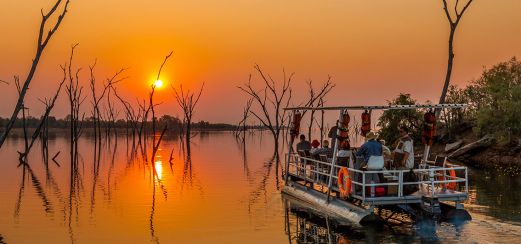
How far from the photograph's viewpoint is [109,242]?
1684 cm

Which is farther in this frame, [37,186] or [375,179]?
[37,186]

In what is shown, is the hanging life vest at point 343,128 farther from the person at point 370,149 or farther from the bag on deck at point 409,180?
the bag on deck at point 409,180

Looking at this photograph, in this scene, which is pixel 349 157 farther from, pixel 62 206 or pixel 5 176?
pixel 5 176

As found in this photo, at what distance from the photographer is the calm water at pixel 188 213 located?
56.3 feet

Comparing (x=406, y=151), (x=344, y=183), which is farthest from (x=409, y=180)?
(x=344, y=183)

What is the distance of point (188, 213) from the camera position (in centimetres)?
2183

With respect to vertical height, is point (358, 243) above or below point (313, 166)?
below

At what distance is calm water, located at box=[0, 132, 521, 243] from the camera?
56.3 feet

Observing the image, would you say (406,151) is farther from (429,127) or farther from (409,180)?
(429,127)

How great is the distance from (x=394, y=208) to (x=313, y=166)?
12.7 ft

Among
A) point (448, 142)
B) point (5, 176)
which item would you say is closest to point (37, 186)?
point (5, 176)

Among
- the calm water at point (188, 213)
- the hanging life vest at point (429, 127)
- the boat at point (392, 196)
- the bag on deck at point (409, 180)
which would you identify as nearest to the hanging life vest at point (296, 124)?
the calm water at point (188, 213)

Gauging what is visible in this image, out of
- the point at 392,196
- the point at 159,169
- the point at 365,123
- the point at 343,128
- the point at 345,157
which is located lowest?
the point at 159,169

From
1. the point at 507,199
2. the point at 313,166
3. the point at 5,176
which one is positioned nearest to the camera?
the point at 313,166
